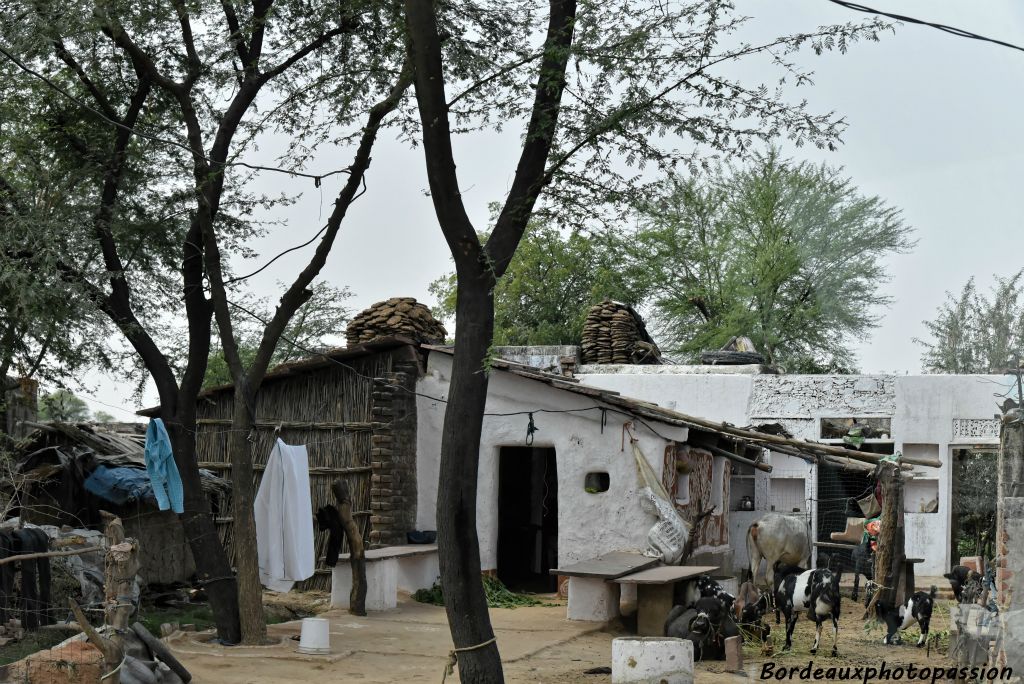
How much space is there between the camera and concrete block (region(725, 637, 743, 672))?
10.4 meters

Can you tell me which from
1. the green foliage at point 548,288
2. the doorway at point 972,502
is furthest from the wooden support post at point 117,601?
the green foliage at point 548,288

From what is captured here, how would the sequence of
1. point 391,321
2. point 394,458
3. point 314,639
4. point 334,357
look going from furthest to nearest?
point 391,321 < point 334,357 < point 394,458 < point 314,639

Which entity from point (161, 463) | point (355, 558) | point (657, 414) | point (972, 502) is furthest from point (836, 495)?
point (161, 463)

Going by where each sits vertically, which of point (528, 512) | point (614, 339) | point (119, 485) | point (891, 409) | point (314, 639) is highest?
point (614, 339)

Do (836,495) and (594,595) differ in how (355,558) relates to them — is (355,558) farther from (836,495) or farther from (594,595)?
(836,495)

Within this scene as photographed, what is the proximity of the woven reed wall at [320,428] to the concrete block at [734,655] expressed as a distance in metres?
6.51

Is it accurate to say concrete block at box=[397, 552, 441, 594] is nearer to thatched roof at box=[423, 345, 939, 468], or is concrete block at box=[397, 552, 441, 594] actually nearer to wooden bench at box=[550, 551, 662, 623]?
wooden bench at box=[550, 551, 662, 623]

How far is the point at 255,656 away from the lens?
1059 centimetres

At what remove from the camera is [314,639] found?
35.5 ft

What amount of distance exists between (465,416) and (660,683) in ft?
9.06

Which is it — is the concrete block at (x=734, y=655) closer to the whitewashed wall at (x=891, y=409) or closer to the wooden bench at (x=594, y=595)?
the wooden bench at (x=594, y=595)

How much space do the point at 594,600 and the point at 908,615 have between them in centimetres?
343

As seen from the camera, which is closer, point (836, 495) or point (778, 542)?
point (778, 542)

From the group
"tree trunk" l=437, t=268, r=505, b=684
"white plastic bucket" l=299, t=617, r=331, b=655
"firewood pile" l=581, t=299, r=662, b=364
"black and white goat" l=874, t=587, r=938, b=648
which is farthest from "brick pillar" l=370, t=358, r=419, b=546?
"firewood pile" l=581, t=299, r=662, b=364
